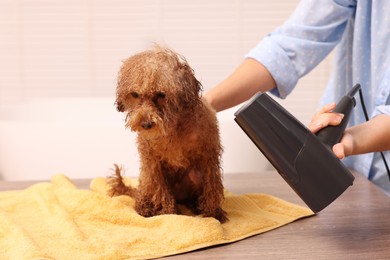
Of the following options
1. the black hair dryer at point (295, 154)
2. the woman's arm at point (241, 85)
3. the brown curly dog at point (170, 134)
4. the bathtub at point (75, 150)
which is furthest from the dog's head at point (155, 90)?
the bathtub at point (75, 150)

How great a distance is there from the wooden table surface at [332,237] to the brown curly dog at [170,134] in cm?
12

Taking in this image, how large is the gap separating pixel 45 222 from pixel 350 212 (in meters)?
0.56

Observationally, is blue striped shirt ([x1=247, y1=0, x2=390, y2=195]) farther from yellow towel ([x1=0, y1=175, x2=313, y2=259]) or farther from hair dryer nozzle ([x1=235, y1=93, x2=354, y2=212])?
hair dryer nozzle ([x1=235, y1=93, x2=354, y2=212])

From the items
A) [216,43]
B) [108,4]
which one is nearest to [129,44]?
[108,4]

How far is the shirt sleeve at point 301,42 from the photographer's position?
1.48 metres

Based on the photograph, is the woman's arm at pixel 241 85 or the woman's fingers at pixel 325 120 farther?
the woman's arm at pixel 241 85

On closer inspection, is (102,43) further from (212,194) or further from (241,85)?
(212,194)

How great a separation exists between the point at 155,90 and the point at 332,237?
0.37 meters

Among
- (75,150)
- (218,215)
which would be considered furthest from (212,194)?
(75,150)

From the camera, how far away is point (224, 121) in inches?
90.5

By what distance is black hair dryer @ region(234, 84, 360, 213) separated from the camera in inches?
36.8

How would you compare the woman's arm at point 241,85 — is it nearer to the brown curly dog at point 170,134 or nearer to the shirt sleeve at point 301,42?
the shirt sleeve at point 301,42

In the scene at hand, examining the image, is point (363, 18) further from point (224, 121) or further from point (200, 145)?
point (224, 121)

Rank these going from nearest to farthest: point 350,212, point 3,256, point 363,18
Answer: point 3,256, point 350,212, point 363,18
